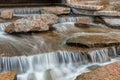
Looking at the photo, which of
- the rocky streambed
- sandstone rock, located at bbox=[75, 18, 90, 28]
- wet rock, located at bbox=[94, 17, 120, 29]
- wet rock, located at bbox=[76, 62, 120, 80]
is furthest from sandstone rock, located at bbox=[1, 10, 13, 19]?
wet rock, located at bbox=[76, 62, 120, 80]

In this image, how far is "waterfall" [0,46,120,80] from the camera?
4.55 metres

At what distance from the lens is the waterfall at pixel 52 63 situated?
4.55m

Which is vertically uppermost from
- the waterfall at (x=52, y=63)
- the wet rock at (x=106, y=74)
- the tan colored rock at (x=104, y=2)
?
the tan colored rock at (x=104, y=2)

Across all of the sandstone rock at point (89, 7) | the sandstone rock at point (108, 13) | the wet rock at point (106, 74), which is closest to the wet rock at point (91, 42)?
the wet rock at point (106, 74)

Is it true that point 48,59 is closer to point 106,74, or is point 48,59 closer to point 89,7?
point 106,74

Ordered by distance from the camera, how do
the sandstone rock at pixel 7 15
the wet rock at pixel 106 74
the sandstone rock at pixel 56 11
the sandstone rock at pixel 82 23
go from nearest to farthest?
1. the wet rock at pixel 106 74
2. the sandstone rock at pixel 82 23
3. the sandstone rock at pixel 7 15
4. the sandstone rock at pixel 56 11

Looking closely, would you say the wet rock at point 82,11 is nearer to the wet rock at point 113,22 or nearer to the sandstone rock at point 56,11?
the sandstone rock at point 56,11

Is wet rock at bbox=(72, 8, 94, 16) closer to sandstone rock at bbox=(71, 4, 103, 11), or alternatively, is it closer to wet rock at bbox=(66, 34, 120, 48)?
sandstone rock at bbox=(71, 4, 103, 11)

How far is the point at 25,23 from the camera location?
6.31 meters

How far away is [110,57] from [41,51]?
1439 mm

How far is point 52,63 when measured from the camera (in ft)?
16.0

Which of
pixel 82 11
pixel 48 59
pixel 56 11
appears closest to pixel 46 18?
pixel 56 11

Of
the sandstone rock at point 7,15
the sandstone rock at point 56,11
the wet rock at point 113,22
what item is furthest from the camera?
the sandstone rock at point 56,11

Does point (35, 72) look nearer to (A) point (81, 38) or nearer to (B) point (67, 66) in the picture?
(B) point (67, 66)
